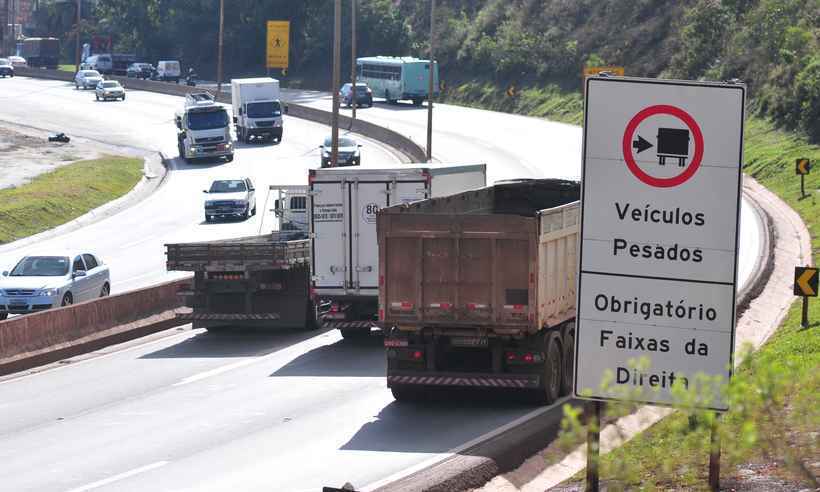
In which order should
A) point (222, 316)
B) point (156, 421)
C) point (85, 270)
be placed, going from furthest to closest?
point (85, 270), point (222, 316), point (156, 421)

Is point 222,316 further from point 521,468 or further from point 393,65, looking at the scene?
point 393,65

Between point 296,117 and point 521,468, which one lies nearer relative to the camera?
point 521,468

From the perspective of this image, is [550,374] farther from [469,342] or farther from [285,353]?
[285,353]

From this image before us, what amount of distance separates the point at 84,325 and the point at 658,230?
18.7 m

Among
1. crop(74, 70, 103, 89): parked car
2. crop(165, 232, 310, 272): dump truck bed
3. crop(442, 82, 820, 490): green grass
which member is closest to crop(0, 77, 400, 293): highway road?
crop(74, 70, 103, 89): parked car

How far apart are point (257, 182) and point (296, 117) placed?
30928 mm

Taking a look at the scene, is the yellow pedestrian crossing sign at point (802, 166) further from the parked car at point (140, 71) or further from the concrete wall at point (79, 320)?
the parked car at point (140, 71)

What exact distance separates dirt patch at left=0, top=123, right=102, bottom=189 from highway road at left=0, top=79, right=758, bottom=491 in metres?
38.1

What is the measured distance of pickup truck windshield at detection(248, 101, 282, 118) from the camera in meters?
78.2

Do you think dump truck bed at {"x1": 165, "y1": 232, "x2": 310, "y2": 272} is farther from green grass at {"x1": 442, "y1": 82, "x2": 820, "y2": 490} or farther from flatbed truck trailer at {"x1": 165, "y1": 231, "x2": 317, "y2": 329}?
green grass at {"x1": 442, "y1": 82, "x2": 820, "y2": 490}

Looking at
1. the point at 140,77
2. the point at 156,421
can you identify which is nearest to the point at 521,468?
the point at 156,421

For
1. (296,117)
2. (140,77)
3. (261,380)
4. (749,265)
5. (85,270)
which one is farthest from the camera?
(140,77)

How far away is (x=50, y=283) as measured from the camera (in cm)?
3008

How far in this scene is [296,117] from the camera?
94.2m
